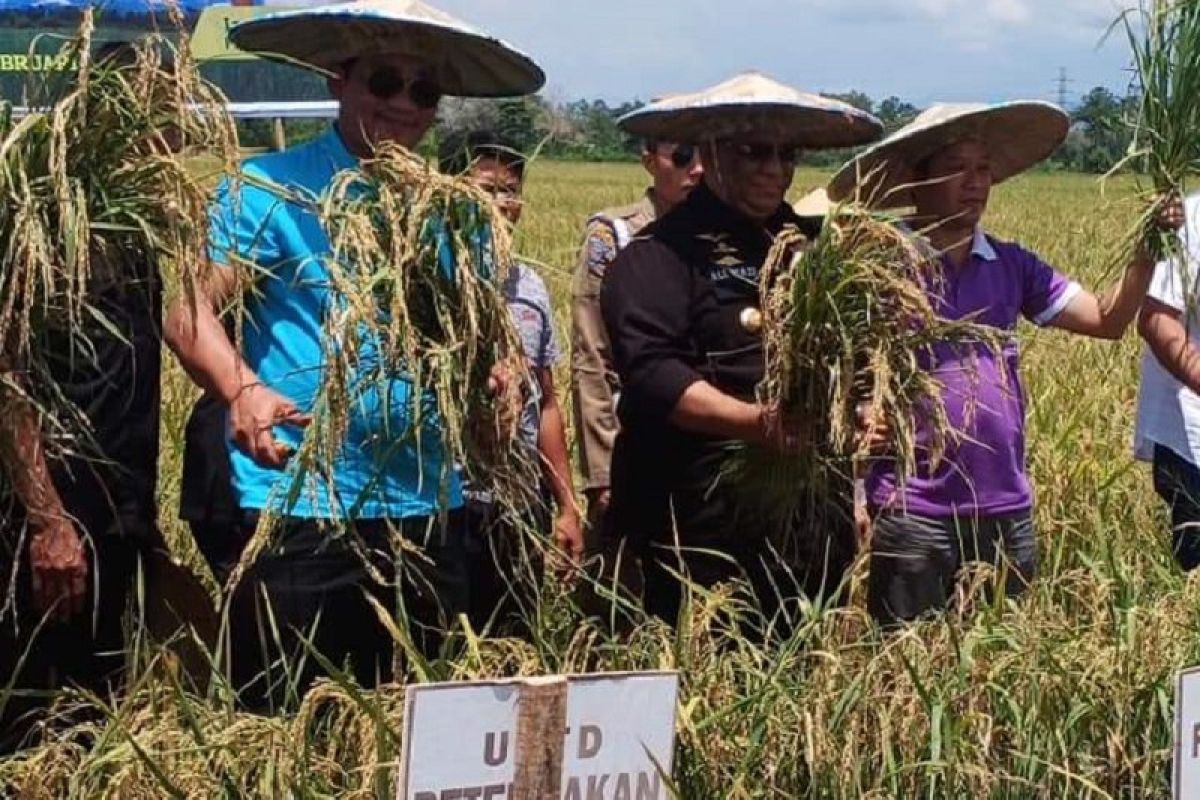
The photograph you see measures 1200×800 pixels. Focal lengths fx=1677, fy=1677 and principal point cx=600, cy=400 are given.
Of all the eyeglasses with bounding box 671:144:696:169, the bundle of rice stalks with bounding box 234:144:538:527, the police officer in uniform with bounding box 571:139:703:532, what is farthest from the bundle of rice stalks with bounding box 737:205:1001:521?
the eyeglasses with bounding box 671:144:696:169

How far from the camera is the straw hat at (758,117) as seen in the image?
2.82 metres

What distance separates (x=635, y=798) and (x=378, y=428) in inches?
24.1

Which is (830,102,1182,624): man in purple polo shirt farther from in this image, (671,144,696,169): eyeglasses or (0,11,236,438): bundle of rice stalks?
(0,11,236,438): bundle of rice stalks

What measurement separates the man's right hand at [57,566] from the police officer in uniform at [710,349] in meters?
0.94

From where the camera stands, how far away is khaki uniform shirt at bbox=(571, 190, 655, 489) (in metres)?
3.48

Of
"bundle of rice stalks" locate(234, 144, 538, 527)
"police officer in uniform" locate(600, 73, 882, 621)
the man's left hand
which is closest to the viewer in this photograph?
"bundle of rice stalks" locate(234, 144, 538, 527)

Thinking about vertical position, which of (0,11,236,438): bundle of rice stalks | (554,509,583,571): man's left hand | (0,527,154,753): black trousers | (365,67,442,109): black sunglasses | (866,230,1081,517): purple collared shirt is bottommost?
(0,527,154,753): black trousers

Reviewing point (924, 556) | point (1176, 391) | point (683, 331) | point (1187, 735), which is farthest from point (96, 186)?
point (1176, 391)

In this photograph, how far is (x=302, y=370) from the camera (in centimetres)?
224

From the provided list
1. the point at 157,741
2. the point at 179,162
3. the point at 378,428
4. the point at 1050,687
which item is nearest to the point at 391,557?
the point at 378,428

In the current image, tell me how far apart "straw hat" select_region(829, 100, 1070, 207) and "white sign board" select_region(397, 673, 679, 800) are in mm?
1264

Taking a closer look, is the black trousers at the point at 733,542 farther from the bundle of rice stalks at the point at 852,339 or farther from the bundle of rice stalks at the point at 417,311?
the bundle of rice stalks at the point at 417,311

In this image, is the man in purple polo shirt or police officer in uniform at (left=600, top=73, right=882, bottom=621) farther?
the man in purple polo shirt

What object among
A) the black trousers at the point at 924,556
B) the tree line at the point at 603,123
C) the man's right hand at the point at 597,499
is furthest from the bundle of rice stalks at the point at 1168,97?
the man's right hand at the point at 597,499
